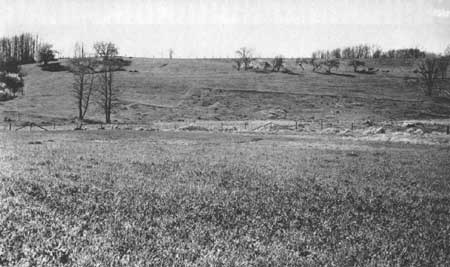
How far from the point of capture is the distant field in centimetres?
9225

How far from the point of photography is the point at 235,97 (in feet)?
360

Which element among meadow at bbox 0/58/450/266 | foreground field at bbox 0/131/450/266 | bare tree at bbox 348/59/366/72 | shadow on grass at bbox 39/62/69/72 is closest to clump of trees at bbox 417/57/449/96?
bare tree at bbox 348/59/366/72

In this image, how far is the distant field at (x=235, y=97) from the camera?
92250 mm

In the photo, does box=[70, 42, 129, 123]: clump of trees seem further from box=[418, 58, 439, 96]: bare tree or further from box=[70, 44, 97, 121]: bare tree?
box=[418, 58, 439, 96]: bare tree

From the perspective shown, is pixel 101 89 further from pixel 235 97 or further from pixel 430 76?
pixel 430 76

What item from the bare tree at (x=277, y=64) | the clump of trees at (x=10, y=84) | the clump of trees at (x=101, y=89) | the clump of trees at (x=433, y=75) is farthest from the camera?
the bare tree at (x=277, y=64)

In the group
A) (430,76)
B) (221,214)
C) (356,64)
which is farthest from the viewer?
(356,64)

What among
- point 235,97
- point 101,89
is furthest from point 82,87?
point 235,97

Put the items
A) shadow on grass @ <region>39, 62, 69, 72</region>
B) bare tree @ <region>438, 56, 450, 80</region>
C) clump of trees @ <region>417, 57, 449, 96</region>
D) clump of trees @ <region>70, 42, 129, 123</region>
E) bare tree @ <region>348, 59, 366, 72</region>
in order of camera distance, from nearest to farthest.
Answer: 1. clump of trees @ <region>70, 42, 129, 123</region>
2. clump of trees @ <region>417, 57, 449, 96</region>
3. bare tree @ <region>438, 56, 450, 80</region>
4. shadow on grass @ <region>39, 62, 69, 72</region>
5. bare tree @ <region>348, 59, 366, 72</region>

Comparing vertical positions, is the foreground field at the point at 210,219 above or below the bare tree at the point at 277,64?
below

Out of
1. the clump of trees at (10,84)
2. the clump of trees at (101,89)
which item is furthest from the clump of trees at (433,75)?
the clump of trees at (10,84)

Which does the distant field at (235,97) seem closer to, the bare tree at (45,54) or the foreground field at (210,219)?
the bare tree at (45,54)

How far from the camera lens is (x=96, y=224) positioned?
7.24m

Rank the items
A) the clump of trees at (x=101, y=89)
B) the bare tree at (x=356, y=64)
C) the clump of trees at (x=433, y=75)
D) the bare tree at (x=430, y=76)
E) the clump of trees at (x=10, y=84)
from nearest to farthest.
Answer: the clump of trees at (x=101, y=89), the clump of trees at (x=10, y=84), the bare tree at (x=430, y=76), the clump of trees at (x=433, y=75), the bare tree at (x=356, y=64)
